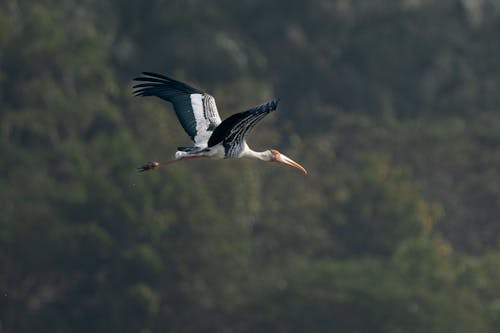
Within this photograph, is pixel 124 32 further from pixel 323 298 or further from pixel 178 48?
pixel 323 298

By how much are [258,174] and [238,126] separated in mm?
28009

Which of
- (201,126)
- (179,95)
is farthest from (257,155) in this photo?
(179,95)

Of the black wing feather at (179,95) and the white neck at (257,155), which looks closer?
the white neck at (257,155)

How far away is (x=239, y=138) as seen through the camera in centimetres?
1574

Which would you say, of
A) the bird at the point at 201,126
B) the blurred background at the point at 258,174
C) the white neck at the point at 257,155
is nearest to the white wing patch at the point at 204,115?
the bird at the point at 201,126

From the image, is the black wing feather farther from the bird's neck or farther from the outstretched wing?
the outstretched wing

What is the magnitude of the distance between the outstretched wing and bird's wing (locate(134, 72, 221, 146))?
107 cm

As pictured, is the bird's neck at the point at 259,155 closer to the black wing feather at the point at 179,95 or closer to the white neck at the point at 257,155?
the white neck at the point at 257,155

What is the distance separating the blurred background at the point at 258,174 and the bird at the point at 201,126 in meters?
19.7

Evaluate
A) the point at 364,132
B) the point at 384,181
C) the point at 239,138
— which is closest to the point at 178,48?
the point at 364,132

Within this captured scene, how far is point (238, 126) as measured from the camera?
1522 centimetres

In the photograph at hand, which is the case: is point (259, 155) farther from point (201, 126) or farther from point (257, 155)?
point (201, 126)

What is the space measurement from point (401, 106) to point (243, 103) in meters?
8.66

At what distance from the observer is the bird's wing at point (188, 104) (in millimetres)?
17000
